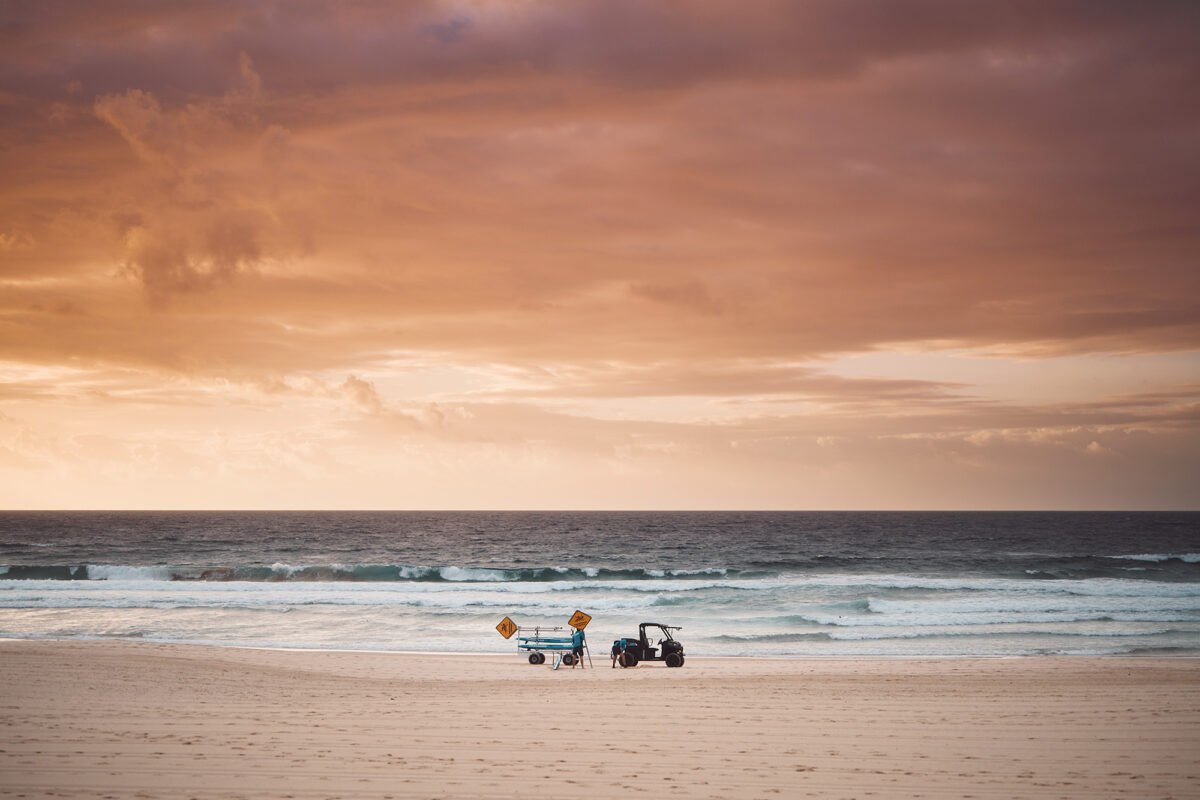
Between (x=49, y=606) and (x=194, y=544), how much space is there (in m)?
42.9

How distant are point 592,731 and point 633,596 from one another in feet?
79.0

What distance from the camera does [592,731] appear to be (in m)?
12.3

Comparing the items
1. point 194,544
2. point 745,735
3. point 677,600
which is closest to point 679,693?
point 745,735

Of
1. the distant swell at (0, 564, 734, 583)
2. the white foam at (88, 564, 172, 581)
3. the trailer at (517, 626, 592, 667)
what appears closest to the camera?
the trailer at (517, 626, 592, 667)

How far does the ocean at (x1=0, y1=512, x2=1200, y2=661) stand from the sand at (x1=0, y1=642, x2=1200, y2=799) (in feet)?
18.9

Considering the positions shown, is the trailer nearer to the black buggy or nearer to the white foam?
the black buggy

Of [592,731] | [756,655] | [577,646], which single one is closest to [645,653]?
[577,646]

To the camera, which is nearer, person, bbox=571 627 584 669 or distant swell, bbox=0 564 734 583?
person, bbox=571 627 584 669

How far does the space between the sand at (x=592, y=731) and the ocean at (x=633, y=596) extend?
5.76 metres

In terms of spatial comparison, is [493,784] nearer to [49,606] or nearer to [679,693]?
[679,693]

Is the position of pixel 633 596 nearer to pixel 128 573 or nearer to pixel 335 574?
pixel 335 574

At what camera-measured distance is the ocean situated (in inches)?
1012

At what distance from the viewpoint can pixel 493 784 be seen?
9.58m

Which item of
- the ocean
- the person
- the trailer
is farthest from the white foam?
the person
